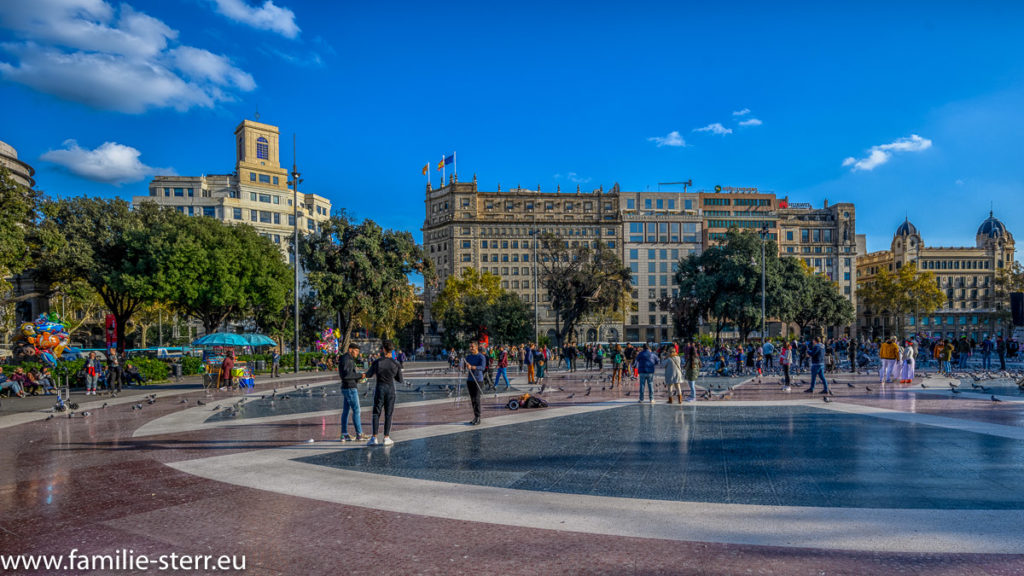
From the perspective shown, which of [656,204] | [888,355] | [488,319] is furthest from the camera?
[656,204]

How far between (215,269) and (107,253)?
24.6ft

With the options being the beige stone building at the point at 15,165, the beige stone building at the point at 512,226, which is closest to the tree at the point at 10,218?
the beige stone building at the point at 15,165

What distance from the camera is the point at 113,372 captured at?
74.0 feet

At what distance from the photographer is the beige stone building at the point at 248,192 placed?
87.1 meters

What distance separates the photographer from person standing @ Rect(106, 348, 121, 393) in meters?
22.5

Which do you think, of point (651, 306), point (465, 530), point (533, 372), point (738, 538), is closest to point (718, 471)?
point (738, 538)

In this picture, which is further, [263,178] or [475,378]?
[263,178]

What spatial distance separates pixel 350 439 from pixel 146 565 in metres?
6.01

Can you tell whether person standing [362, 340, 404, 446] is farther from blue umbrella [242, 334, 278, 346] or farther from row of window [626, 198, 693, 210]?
row of window [626, 198, 693, 210]

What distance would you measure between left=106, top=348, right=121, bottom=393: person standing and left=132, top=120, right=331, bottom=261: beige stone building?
213ft

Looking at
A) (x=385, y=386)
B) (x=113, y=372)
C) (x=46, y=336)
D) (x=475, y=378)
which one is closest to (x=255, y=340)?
(x=113, y=372)

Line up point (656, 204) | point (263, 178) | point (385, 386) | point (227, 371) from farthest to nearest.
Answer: point (656, 204)
point (263, 178)
point (227, 371)
point (385, 386)

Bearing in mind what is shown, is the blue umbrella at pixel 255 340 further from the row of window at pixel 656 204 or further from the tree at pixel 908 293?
the row of window at pixel 656 204

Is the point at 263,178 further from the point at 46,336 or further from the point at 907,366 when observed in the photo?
the point at 907,366
